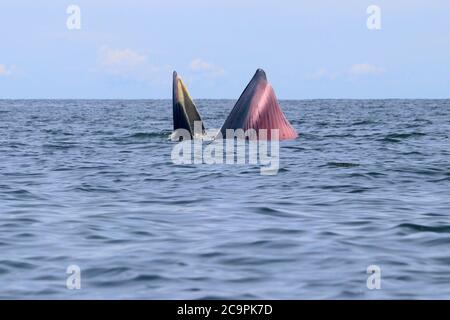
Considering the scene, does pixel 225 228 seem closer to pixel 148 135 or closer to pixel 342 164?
pixel 342 164

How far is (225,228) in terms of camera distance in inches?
520

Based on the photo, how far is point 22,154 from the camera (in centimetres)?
2592

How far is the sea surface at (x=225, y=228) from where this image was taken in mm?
9875
